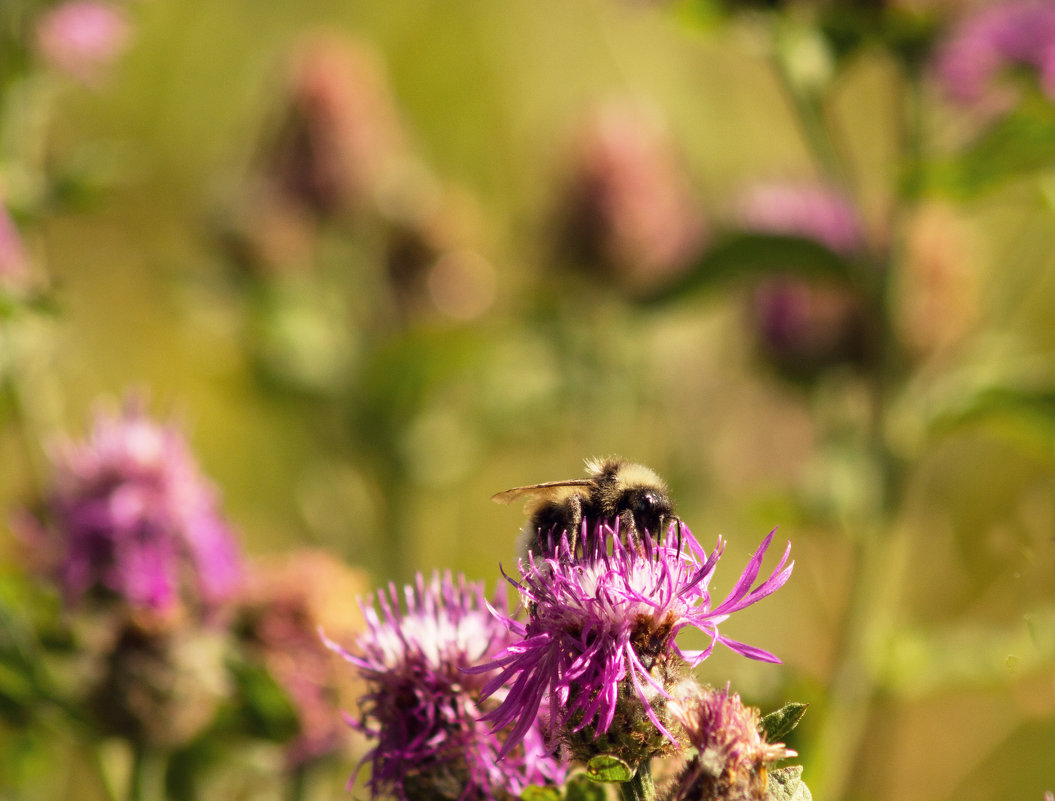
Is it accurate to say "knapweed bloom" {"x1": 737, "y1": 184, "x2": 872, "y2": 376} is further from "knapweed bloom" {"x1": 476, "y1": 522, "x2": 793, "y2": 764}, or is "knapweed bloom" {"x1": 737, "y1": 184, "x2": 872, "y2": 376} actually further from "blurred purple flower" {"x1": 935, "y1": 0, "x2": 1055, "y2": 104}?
"knapweed bloom" {"x1": 476, "y1": 522, "x2": 793, "y2": 764}

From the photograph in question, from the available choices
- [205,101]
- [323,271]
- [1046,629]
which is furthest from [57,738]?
[205,101]

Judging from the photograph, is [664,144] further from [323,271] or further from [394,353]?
[394,353]

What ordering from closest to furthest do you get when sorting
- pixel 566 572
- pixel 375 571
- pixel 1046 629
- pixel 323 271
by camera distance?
pixel 566 572, pixel 1046 629, pixel 375 571, pixel 323 271

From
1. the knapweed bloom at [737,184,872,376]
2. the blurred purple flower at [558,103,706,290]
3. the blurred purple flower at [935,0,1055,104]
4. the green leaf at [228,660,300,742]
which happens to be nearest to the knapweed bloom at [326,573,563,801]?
the green leaf at [228,660,300,742]

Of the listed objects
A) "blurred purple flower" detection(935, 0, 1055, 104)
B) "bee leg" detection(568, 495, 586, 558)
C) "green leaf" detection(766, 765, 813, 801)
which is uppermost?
"blurred purple flower" detection(935, 0, 1055, 104)

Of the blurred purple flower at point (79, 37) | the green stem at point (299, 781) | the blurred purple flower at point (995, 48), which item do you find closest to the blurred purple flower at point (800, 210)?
the blurred purple flower at point (995, 48)

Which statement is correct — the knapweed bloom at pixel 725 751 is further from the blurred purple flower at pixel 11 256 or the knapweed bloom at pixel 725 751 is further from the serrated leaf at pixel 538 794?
the blurred purple flower at pixel 11 256

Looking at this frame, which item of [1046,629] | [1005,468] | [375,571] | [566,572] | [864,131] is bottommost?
[566,572]
